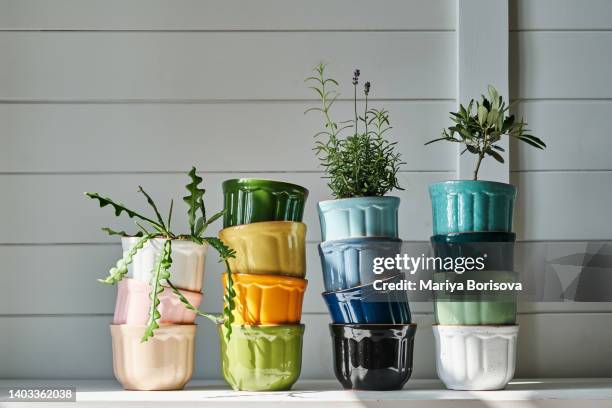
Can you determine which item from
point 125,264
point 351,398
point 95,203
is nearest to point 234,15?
point 95,203

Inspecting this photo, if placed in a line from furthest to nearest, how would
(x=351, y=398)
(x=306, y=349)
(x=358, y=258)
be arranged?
(x=306, y=349) < (x=358, y=258) < (x=351, y=398)

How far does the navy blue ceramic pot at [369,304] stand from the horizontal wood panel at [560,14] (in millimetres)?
637

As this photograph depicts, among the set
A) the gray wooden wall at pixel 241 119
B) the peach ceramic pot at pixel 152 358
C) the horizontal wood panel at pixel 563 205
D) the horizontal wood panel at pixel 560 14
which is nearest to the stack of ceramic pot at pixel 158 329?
the peach ceramic pot at pixel 152 358

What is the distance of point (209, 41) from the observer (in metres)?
1.50

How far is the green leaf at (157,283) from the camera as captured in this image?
1.18m

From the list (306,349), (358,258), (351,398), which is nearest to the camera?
(351,398)

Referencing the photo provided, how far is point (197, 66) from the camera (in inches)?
58.9

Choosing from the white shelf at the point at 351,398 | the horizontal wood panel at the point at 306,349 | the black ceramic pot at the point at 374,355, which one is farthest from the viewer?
the horizontal wood panel at the point at 306,349

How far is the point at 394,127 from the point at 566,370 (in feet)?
1.89

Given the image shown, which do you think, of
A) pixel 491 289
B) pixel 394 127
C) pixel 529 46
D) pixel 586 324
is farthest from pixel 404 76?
pixel 586 324

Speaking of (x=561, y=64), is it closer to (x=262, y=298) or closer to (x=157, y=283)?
(x=262, y=298)

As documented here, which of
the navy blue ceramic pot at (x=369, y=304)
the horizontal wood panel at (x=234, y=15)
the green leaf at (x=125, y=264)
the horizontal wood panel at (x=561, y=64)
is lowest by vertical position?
the navy blue ceramic pot at (x=369, y=304)

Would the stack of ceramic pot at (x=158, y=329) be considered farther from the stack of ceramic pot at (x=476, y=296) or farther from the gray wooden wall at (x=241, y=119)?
the stack of ceramic pot at (x=476, y=296)

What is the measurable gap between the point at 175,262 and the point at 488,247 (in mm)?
508
